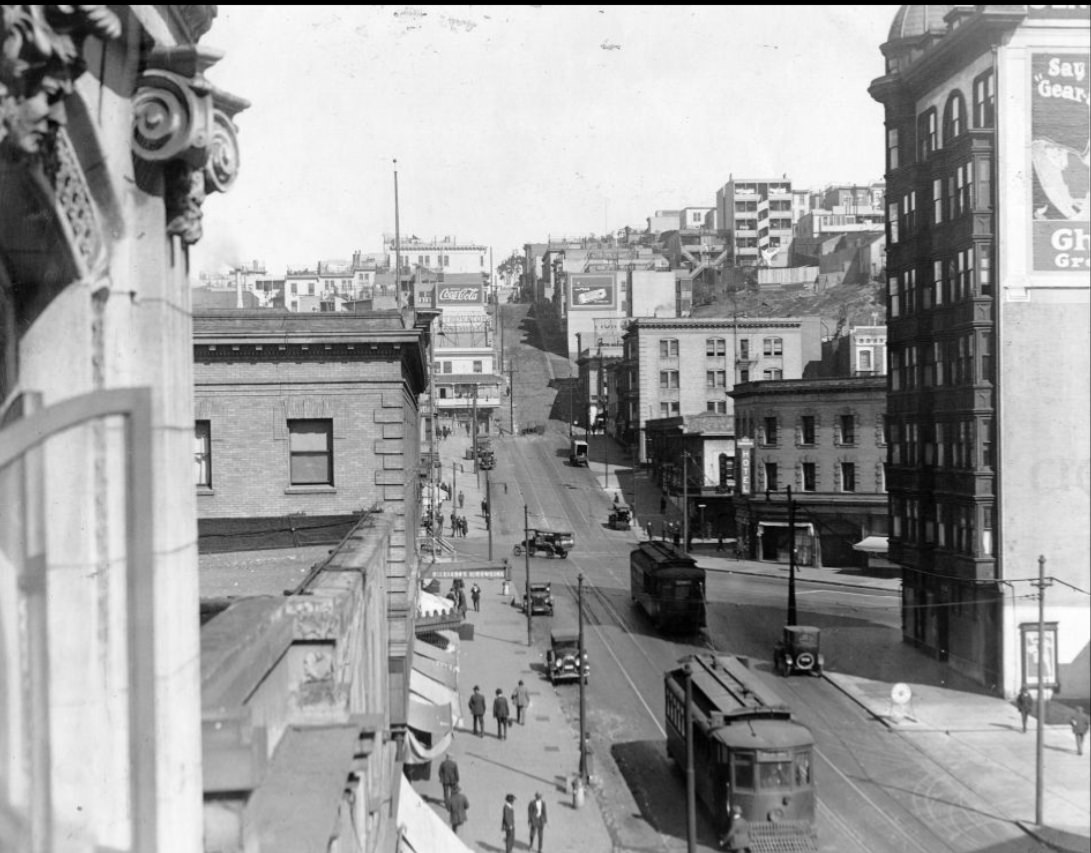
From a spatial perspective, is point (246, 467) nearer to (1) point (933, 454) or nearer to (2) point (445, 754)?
(2) point (445, 754)

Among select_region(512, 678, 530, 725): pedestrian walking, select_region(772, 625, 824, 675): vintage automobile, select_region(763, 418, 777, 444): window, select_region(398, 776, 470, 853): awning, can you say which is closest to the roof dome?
select_region(772, 625, 824, 675): vintage automobile

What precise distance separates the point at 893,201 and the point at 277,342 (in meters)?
24.5

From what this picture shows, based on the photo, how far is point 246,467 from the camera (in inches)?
845

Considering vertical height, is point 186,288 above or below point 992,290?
below

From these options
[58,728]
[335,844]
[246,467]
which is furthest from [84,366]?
[246,467]

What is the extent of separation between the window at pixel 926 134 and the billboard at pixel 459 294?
295 feet

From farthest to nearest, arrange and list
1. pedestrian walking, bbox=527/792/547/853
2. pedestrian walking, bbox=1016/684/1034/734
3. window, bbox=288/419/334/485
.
→ pedestrian walking, bbox=1016/684/1034/734, window, bbox=288/419/334/485, pedestrian walking, bbox=527/792/547/853

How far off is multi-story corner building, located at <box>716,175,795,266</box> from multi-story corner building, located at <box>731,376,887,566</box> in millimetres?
85774

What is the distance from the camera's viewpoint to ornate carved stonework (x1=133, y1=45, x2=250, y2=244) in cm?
444

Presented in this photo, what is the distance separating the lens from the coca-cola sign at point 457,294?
4843 inches

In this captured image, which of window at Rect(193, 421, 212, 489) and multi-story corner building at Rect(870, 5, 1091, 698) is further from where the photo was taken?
multi-story corner building at Rect(870, 5, 1091, 698)

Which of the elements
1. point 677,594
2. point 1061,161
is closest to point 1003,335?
point 1061,161

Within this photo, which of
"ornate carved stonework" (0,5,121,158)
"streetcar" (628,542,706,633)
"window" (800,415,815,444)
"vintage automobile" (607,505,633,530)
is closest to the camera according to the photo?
"ornate carved stonework" (0,5,121,158)

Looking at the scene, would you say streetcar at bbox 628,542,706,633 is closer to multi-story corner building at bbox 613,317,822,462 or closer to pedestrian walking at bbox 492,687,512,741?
pedestrian walking at bbox 492,687,512,741
